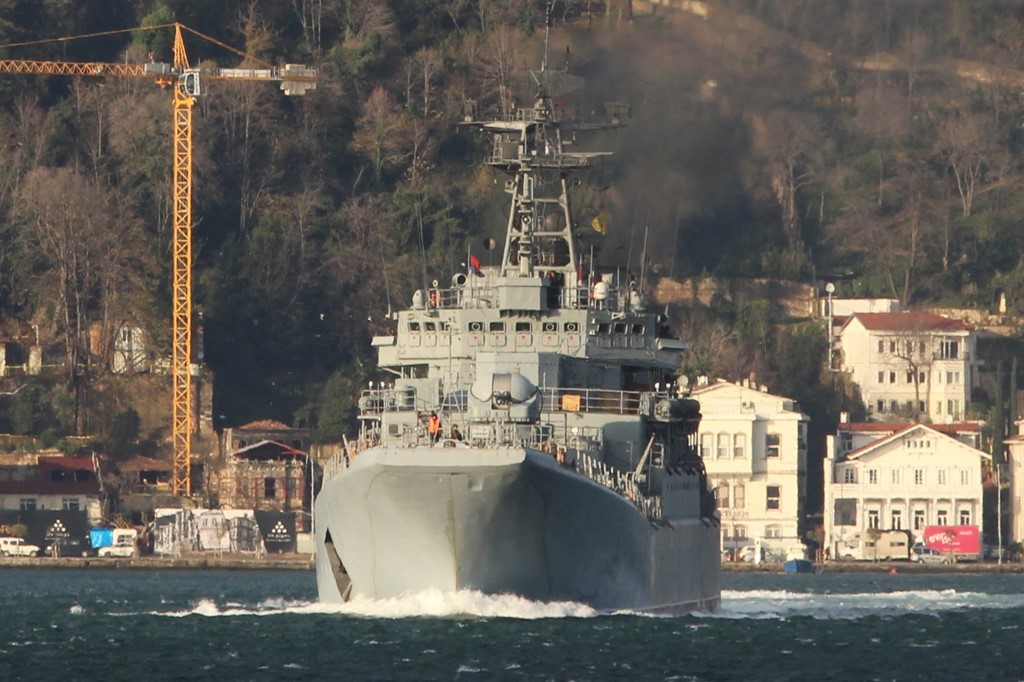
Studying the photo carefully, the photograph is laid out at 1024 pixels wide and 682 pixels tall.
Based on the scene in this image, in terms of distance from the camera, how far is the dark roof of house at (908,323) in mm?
172375

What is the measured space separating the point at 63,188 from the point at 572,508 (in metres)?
94.5

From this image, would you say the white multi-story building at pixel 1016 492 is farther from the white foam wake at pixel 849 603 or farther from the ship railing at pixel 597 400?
the ship railing at pixel 597 400

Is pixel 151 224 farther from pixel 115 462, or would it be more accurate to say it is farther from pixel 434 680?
pixel 434 680

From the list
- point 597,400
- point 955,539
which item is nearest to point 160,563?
point 955,539

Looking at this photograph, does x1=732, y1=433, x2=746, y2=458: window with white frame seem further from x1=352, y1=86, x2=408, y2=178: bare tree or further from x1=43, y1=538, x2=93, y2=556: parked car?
x1=43, y1=538, x2=93, y2=556: parked car

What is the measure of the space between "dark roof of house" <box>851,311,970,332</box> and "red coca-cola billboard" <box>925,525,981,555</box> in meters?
21.0

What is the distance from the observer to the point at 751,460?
15875 centimetres

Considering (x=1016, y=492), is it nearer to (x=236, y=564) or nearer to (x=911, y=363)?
(x=911, y=363)

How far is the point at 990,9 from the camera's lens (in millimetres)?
179125

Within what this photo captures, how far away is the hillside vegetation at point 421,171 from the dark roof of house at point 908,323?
404 cm

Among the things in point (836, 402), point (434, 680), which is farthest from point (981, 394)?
point (434, 680)

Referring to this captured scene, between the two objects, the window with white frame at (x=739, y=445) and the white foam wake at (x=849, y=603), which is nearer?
the white foam wake at (x=849, y=603)

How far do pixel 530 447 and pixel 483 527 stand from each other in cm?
250

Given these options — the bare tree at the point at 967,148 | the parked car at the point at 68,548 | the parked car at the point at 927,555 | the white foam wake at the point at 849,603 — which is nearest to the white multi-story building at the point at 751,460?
the parked car at the point at 927,555
